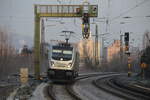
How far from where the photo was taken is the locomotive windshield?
78.4ft

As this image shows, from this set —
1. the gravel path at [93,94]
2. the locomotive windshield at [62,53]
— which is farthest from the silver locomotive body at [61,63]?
the gravel path at [93,94]

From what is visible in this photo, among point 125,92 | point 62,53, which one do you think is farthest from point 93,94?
point 62,53

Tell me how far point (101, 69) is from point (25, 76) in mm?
44622

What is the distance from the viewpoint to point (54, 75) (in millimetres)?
23266

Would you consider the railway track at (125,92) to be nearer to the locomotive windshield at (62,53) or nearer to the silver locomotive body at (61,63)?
the silver locomotive body at (61,63)

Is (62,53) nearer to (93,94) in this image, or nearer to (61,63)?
(61,63)

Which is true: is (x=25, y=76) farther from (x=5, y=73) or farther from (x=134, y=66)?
(x=134, y=66)

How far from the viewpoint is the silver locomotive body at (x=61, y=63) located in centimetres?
2336

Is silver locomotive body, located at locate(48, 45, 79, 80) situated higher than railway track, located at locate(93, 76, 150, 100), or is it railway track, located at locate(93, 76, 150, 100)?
silver locomotive body, located at locate(48, 45, 79, 80)

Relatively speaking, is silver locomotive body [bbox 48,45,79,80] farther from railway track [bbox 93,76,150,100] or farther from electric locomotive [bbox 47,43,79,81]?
railway track [bbox 93,76,150,100]

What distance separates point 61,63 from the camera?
23.6 meters

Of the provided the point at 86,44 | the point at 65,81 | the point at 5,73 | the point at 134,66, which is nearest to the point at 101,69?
the point at 134,66

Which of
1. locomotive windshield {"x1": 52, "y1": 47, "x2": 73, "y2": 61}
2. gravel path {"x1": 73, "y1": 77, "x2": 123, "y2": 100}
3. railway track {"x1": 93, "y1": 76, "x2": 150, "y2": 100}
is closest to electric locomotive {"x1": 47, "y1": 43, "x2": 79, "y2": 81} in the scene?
locomotive windshield {"x1": 52, "y1": 47, "x2": 73, "y2": 61}

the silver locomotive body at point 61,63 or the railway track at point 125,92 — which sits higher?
the silver locomotive body at point 61,63
